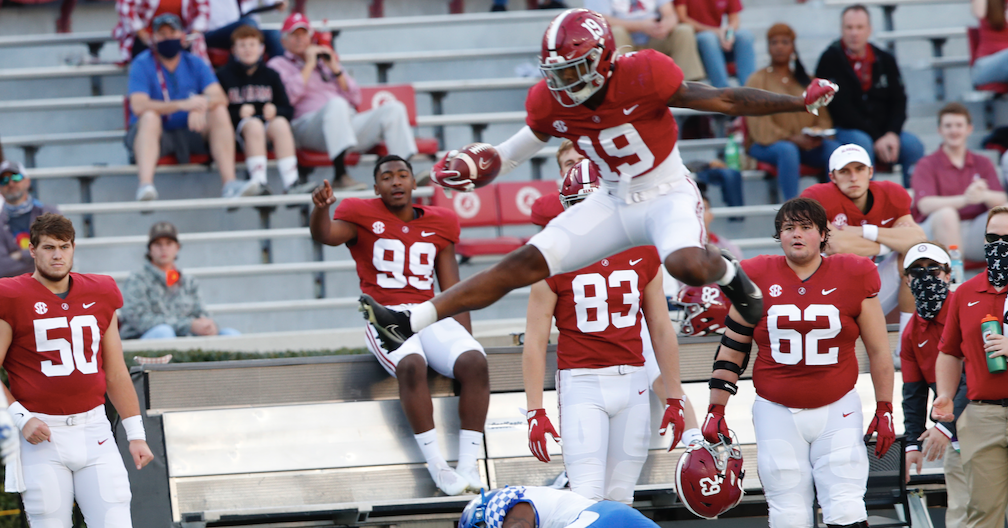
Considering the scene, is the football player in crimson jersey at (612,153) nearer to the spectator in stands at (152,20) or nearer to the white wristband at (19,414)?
the white wristband at (19,414)

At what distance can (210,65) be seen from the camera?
30.1ft

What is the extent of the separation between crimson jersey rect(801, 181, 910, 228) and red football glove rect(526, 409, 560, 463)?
2.17 m

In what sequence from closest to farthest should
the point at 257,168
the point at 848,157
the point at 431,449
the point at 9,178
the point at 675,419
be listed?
the point at 675,419 → the point at 431,449 → the point at 848,157 → the point at 9,178 → the point at 257,168

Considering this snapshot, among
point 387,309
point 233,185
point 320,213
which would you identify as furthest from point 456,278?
point 233,185

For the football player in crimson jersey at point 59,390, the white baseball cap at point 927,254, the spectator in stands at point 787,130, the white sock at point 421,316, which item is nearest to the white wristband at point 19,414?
the football player in crimson jersey at point 59,390

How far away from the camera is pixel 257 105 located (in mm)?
8836

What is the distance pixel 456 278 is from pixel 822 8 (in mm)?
6562

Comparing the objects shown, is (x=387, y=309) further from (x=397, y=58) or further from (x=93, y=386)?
(x=397, y=58)

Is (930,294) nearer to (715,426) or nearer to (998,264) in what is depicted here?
(998,264)

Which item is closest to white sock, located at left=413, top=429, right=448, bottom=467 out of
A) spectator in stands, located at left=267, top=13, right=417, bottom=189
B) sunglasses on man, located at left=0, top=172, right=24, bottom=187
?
spectator in stands, located at left=267, top=13, right=417, bottom=189

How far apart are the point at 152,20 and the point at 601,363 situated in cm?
614

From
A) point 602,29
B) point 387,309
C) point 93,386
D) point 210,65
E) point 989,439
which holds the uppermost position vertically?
point 210,65

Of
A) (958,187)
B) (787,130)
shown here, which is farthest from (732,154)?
(958,187)

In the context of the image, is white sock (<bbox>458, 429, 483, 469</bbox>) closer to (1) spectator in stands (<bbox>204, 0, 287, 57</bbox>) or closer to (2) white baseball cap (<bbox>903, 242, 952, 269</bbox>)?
(2) white baseball cap (<bbox>903, 242, 952, 269</bbox>)
